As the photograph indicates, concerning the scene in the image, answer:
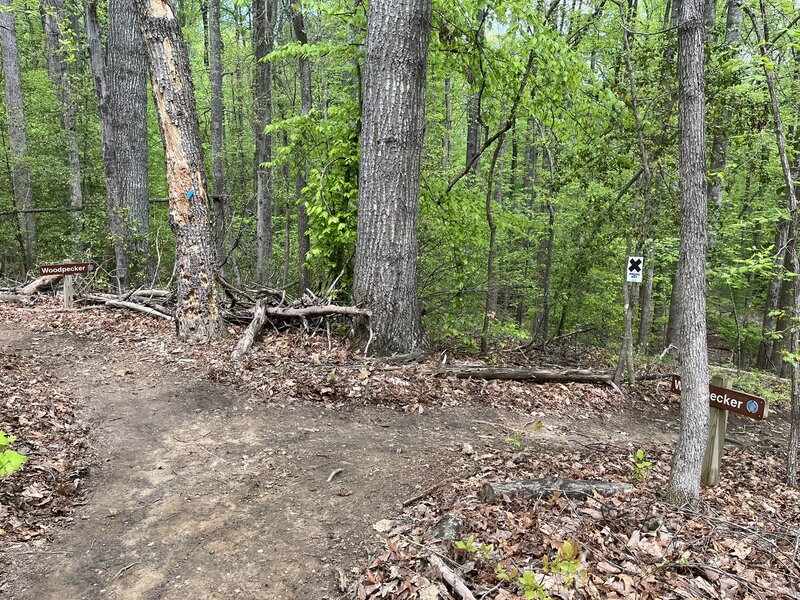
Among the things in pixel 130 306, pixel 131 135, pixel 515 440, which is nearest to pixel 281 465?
pixel 515 440

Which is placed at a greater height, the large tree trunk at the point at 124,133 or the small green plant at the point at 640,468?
the large tree trunk at the point at 124,133

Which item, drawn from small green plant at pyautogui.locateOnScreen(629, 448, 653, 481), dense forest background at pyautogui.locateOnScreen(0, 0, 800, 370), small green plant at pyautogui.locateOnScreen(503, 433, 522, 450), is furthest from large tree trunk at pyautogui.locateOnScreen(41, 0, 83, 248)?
small green plant at pyautogui.locateOnScreen(629, 448, 653, 481)

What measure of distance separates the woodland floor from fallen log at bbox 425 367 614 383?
0.18m

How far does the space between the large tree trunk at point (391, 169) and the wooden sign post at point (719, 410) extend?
3508 mm

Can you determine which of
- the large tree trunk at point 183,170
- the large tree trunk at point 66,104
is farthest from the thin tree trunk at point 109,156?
the large tree trunk at point 183,170

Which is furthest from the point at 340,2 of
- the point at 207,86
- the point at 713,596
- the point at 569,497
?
the point at 207,86

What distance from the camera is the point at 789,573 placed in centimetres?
308

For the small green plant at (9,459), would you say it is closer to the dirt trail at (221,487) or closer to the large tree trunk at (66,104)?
the dirt trail at (221,487)

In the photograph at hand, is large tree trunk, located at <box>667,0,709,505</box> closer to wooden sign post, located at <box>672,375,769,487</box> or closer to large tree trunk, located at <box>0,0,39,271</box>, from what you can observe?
wooden sign post, located at <box>672,375,769,487</box>

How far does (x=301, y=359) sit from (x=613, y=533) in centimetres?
438

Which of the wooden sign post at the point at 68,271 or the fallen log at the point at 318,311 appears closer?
the fallen log at the point at 318,311

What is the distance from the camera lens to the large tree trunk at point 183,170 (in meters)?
6.47

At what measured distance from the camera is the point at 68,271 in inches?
330

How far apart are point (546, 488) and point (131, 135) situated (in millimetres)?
10789
